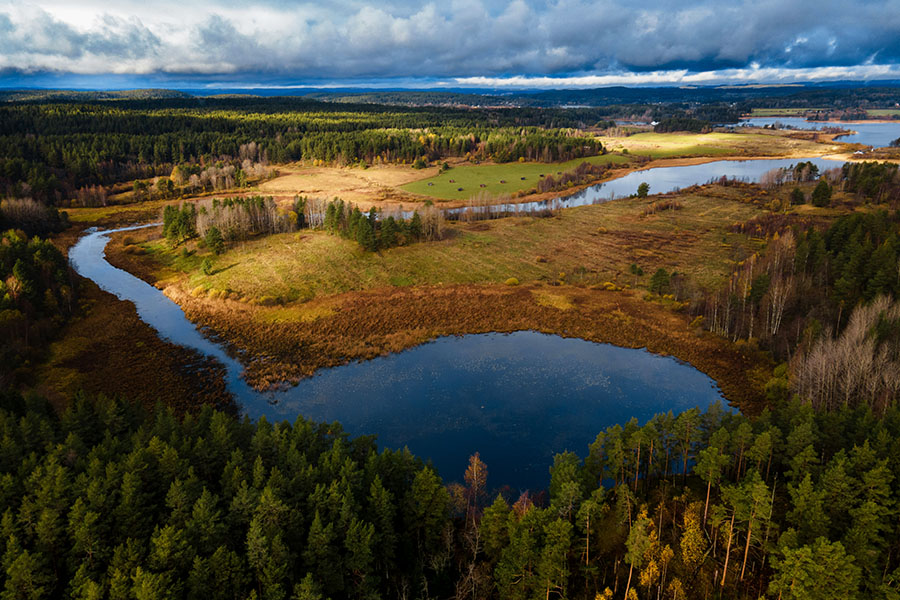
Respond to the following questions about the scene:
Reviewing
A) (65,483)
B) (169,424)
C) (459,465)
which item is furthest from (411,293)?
(65,483)

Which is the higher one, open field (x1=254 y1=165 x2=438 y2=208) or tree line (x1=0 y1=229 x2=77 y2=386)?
open field (x1=254 y1=165 x2=438 y2=208)

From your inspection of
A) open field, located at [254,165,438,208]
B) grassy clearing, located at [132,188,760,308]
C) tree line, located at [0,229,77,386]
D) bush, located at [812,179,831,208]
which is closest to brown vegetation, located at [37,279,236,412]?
tree line, located at [0,229,77,386]

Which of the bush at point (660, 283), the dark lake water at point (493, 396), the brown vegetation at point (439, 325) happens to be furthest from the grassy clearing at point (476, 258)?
the dark lake water at point (493, 396)

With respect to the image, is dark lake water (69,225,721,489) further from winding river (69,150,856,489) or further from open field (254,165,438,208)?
open field (254,165,438,208)

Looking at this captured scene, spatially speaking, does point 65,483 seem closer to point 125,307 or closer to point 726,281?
point 125,307

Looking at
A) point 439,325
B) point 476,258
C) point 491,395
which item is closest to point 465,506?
point 491,395

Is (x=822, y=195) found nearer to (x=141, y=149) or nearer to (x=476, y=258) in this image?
(x=476, y=258)
